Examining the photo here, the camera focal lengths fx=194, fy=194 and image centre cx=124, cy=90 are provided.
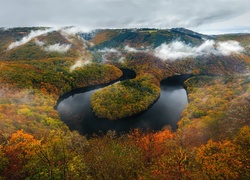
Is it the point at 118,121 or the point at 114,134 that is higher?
the point at 114,134

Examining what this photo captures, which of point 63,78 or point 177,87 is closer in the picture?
point 63,78

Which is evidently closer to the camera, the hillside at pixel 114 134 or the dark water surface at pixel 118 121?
the hillside at pixel 114 134

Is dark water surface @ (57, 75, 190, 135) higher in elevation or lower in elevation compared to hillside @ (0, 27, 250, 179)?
lower

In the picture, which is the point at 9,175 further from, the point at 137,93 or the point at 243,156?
the point at 137,93

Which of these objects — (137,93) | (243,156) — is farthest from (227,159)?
(137,93)

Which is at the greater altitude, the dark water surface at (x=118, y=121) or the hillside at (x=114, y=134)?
the hillside at (x=114, y=134)

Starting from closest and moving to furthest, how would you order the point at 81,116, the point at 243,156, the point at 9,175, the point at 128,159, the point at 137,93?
the point at 9,175, the point at 128,159, the point at 243,156, the point at 81,116, the point at 137,93

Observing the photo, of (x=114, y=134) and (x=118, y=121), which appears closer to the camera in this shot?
(x=114, y=134)

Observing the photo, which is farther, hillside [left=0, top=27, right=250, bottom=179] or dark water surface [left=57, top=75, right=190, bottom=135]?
dark water surface [left=57, top=75, right=190, bottom=135]
